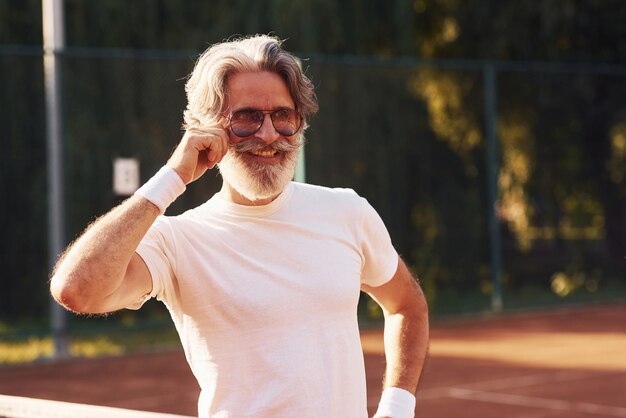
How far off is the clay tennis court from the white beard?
5909mm

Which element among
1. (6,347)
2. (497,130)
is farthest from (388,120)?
(6,347)

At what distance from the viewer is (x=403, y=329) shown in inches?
114

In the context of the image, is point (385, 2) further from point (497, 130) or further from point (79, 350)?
point (79, 350)

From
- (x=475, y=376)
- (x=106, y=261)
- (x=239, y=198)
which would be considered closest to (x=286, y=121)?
(x=239, y=198)

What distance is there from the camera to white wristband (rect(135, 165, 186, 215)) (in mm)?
2516

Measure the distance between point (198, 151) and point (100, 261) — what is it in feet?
0.99

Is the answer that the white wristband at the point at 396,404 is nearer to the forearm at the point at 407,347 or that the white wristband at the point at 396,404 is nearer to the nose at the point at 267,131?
the forearm at the point at 407,347

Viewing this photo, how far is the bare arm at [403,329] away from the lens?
2.85 metres

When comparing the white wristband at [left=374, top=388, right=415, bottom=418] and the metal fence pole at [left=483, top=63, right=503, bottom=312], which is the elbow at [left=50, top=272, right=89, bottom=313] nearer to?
the white wristband at [left=374, top=388, right=415, bottom=418]

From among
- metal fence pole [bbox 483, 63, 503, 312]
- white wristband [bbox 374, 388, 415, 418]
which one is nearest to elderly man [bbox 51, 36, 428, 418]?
white wristband [bbox 374, 388, 415, 418]

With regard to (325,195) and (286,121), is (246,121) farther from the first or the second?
(325,195)

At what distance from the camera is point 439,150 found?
14375mm

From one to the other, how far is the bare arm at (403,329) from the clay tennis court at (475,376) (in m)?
5.51

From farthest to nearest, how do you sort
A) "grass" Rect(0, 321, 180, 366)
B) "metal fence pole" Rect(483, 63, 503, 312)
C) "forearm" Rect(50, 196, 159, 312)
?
1. "metal fence pole" Rect(483, 63, 503, 312)
2. "grass" Rect(0, 321, 180, 366)
3. "forearm" Rect(50, 196, 159, 312)
